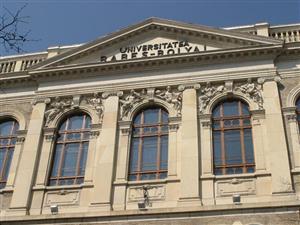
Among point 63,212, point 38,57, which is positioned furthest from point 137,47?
point 63,212

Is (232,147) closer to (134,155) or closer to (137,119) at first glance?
(134,155)

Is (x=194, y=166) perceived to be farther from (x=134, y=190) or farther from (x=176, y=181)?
(x=134, y=190)

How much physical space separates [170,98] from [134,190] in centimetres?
425

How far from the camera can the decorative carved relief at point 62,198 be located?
59.3ft

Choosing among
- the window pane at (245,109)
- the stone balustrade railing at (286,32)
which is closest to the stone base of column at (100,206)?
the window pane at (245,109)

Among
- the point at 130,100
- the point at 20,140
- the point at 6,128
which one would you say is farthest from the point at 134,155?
the point at 6,128

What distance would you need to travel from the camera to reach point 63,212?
17.8m

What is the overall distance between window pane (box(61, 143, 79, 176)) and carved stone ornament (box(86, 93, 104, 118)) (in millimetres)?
1673

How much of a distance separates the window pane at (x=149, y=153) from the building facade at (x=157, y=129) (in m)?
0.04

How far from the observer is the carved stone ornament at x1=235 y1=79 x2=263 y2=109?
62.3 feet

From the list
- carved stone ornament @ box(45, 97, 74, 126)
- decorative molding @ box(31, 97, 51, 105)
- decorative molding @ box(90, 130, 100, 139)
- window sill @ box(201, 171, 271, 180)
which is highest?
decorative molding @ box(31, 97, 51, 105)

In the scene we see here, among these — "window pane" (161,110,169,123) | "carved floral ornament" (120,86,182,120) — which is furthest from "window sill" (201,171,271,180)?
"carved floral ornament" (120,86,182,120)

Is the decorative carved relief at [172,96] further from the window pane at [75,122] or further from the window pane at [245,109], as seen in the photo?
the window pane at [75,122]

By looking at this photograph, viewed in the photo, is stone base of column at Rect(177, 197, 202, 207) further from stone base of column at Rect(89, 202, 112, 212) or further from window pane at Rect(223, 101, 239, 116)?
window pane at Rect(223, 101, 239, 116)
